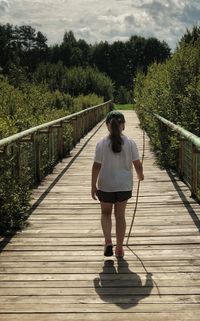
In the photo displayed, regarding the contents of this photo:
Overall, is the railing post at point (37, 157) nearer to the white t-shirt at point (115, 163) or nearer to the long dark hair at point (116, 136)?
the white t-shirt at point (115, 163)

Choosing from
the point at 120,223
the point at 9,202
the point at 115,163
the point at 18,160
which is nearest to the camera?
the point at 115,163

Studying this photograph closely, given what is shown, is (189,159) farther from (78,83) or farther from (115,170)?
(78,83)

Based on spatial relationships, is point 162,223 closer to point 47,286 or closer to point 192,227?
point 192,227

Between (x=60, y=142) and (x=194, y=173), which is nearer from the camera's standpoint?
(x=194, y=173)

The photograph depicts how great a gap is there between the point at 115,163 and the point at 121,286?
1.21 m

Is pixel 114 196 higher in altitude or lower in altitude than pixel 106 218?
higher

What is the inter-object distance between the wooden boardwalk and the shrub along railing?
0.31 m

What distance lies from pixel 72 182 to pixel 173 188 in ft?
6.58

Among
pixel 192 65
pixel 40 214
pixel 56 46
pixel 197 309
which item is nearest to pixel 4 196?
pixel 40 214

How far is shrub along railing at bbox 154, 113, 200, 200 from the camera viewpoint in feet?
25.2

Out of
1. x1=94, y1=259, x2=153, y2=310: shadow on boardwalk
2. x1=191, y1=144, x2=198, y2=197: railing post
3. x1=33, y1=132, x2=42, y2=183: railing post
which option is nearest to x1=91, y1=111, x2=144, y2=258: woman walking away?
x1=94, y1=259, x2=153, y2=310: shadow on boardwalk

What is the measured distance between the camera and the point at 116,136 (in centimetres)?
505

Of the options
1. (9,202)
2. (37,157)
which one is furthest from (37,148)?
(9,202)

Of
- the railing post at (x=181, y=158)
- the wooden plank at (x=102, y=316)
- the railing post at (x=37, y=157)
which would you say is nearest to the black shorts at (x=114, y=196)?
the wooden plank at (x=102, y=316)
